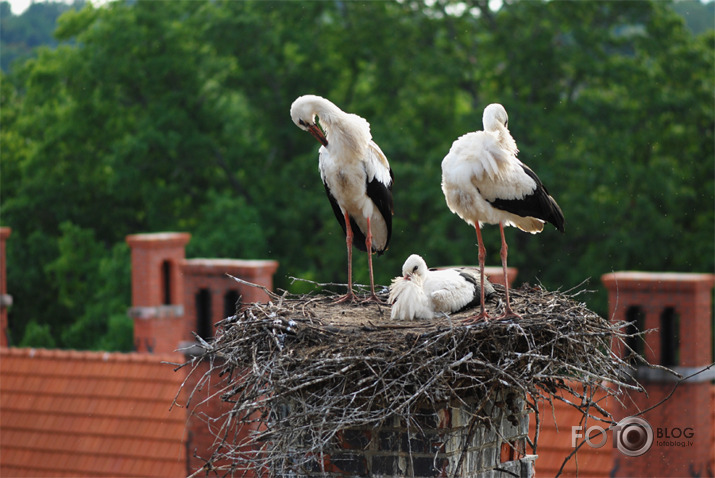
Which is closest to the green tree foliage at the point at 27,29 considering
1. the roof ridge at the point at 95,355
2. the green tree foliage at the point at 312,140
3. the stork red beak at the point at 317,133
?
the green tree foliage at the point at 312,140

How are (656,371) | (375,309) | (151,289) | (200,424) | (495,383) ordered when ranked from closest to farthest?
(495,383) < (375,309) < (656,371) < (200,424) < (151,289)

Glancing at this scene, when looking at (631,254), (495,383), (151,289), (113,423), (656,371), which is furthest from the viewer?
(631,254)

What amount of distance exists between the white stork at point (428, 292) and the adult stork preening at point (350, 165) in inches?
12.9

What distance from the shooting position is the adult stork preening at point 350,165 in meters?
6.18

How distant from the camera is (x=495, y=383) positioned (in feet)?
16.1

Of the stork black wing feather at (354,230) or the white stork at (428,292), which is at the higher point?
the stork black wing feather at (354,230)

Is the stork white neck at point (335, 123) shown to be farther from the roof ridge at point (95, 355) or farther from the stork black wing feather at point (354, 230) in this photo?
the roof ridge at point (95, 355)

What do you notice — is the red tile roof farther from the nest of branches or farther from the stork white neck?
the nest of branches

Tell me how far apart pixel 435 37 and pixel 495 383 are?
20.1 m

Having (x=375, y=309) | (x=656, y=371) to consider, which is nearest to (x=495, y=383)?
(x=375, y=309)

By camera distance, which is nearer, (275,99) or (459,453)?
(459,453)

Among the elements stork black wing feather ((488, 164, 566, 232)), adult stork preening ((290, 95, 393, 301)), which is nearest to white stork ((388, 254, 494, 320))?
adult stork preening ((290, 95, 393, 301))

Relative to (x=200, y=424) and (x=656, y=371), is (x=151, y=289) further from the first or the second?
(x=656, y=371)

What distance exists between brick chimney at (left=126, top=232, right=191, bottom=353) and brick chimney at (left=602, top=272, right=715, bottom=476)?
727cm
